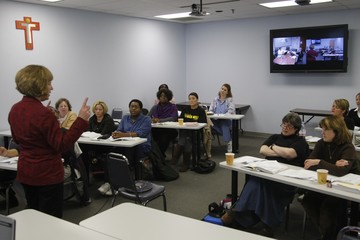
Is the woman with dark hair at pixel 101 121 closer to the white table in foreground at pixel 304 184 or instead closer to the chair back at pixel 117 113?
the chair back at pixel 117 113

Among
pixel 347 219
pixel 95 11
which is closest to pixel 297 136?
pixel 347 219

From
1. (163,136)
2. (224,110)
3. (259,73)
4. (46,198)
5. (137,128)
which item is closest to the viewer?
(46,198)

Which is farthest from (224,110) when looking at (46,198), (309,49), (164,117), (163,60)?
(46,198)

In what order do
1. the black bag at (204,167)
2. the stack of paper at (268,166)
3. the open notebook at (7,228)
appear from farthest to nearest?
the black bag at (204,167), the stack of paper at (268,166), the open notebook at (7,228)

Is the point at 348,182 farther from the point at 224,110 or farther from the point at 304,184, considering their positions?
the point at 224,110

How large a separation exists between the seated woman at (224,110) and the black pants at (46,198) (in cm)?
460

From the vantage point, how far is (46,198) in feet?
7.27

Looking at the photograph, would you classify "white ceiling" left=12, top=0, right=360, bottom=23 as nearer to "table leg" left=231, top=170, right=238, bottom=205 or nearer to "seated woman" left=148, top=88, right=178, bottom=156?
"seated woman" left=148, top=88, right=178, bottom=156

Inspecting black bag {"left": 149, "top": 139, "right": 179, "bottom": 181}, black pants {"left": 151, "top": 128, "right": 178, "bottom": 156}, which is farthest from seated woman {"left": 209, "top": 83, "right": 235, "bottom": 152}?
black bag {"left": 149, "top": 139, "right": 179, "bottom": 181}

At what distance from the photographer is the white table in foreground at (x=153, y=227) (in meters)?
1.78

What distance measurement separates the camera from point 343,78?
6988 mm

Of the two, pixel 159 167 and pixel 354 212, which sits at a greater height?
pixel 354 212

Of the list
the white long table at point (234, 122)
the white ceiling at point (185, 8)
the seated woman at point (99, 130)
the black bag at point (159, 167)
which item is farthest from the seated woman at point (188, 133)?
the white ceiling at point (185, 8)

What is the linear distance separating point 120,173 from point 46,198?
991mm
